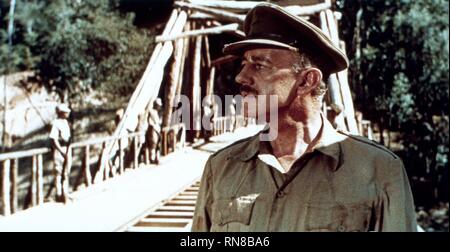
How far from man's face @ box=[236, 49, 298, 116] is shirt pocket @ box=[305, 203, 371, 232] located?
1.31 feet

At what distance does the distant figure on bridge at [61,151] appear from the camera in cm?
768

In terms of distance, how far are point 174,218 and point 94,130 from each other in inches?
924

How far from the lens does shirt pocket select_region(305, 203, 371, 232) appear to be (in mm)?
1775

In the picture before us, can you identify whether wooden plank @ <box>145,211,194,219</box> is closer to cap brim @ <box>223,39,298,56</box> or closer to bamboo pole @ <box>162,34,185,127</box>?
bamboo pole @ <box>162,34,185,127</box>

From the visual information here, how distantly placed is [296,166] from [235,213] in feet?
0.92

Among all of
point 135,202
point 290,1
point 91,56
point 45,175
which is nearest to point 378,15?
point 91,56

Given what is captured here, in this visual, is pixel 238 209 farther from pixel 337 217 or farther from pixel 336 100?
pixel 336 100

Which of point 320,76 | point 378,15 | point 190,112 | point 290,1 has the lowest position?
point 190,112

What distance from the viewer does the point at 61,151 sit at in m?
7.83

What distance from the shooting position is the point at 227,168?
2.03 metres

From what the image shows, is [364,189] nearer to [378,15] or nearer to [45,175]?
[45,175]

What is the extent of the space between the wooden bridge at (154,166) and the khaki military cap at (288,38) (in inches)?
45.4

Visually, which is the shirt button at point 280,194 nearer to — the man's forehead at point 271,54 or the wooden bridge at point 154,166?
the man's forehead at point 271,54
